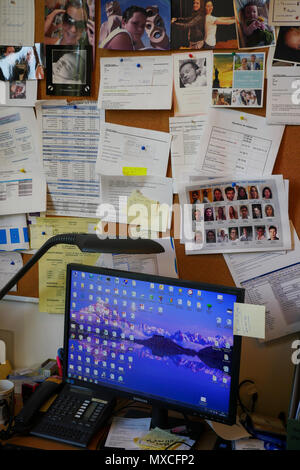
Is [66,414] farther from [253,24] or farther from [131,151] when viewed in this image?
[253,24]

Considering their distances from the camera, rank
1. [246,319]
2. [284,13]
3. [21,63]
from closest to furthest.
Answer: [246,319], [284,13], [21,63]

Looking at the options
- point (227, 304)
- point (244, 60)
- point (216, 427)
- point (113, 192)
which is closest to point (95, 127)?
point (113, 192)

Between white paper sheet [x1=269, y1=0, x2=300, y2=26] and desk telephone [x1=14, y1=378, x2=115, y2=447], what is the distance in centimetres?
113

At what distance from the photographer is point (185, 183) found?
1.35 meters

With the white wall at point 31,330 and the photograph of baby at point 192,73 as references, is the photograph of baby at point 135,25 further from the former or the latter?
the white wall at point 31,330

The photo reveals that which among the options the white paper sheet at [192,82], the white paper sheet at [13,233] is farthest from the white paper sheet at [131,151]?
the white paper sheet at [13,233]

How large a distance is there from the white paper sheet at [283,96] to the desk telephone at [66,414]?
92 cm

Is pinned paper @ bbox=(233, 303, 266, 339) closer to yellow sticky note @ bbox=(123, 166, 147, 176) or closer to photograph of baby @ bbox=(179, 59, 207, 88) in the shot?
yellow sticky note @ bbox=(123, 166, 147, 176)

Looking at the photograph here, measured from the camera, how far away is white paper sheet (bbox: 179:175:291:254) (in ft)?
4.21

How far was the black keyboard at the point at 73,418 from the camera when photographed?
1.19 metres

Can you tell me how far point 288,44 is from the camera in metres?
1.22

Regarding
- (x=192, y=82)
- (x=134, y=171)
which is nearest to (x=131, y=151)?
(x=134, y=171)

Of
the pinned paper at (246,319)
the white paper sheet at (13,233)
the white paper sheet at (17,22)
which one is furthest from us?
the white paper sheet at (13,233)

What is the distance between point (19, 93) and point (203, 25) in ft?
1.97
